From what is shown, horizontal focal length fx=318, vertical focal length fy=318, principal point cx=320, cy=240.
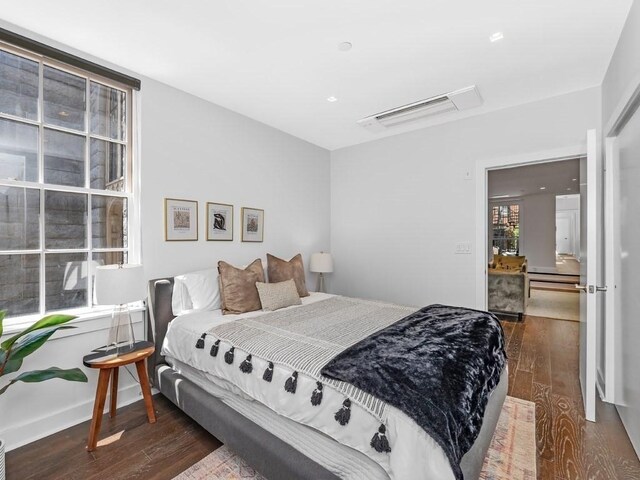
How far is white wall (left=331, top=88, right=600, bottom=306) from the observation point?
3.09m

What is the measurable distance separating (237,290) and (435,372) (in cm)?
179

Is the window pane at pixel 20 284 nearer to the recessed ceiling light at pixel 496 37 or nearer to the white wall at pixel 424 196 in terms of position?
the white wall at pixel 424 196

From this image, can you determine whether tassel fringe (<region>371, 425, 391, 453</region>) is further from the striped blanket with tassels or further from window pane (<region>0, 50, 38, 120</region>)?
window pane (<region>0, 50, 38, 120</region>)

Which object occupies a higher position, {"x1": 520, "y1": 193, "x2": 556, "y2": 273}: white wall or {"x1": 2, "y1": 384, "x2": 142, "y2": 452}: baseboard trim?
{"x1": 520, "y1": 193, "x2": 556, "y2": 273}: white wall

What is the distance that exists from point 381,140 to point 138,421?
3.86 meters

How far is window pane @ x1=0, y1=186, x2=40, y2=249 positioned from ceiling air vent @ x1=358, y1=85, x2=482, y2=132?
119 inches

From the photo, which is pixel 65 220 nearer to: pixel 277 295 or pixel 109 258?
pixel 109 258

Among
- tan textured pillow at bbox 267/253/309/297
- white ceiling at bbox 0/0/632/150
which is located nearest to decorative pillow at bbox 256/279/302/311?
tan textured pillow at bbox 267/253/309/297

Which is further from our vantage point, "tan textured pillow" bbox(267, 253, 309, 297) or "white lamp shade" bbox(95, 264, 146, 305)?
"tan textured pillow" bbox(267, 253, 309, 297)

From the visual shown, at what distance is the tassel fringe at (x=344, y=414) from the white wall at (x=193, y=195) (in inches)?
71.5

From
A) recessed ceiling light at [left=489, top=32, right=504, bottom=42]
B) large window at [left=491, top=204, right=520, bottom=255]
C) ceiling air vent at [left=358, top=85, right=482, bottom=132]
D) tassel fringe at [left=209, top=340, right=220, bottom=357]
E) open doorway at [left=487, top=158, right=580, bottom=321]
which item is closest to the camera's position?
tassel fringe at [left=209, top=340, right=220, bottom=357]

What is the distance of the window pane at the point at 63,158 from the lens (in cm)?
226

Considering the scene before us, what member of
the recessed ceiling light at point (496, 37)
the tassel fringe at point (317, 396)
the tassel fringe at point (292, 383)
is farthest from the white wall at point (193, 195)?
the recessed ceiling light at point (496, 37)

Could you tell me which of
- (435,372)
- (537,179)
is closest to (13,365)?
(435,372)
